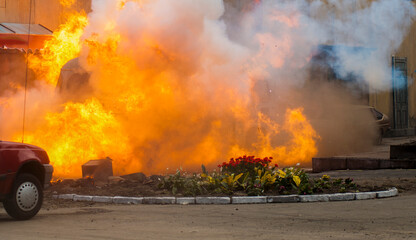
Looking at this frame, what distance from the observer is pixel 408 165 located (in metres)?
16.2

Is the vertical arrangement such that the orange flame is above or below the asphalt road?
above

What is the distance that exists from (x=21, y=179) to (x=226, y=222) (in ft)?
10.6

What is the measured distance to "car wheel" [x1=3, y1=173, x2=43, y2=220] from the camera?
29.5 feet

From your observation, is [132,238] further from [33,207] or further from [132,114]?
[132,114]

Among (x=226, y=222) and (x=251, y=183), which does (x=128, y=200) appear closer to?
(x=251, y=183)

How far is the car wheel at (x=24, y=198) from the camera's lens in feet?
29.5

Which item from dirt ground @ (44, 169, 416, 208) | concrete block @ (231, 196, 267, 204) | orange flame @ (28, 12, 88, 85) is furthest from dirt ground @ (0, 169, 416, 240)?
orange flame @ (28, 12, 88, 85)

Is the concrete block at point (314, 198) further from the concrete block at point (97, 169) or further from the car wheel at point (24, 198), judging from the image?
the concrete block at point (97, 169)

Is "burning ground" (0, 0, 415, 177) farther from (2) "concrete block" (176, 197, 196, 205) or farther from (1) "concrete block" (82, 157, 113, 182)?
(2) "concrete block" (176, 197, 196, 205)

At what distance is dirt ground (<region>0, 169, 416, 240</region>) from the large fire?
520 cm

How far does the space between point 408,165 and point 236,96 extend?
18.8 feet

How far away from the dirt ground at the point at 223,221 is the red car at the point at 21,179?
21cm

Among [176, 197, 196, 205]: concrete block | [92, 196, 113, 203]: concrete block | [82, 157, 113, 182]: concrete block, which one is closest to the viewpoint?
[176, 197, 196, 205]: concrete block

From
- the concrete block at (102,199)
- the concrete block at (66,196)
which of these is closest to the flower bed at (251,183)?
the concrete block at (102,199)
